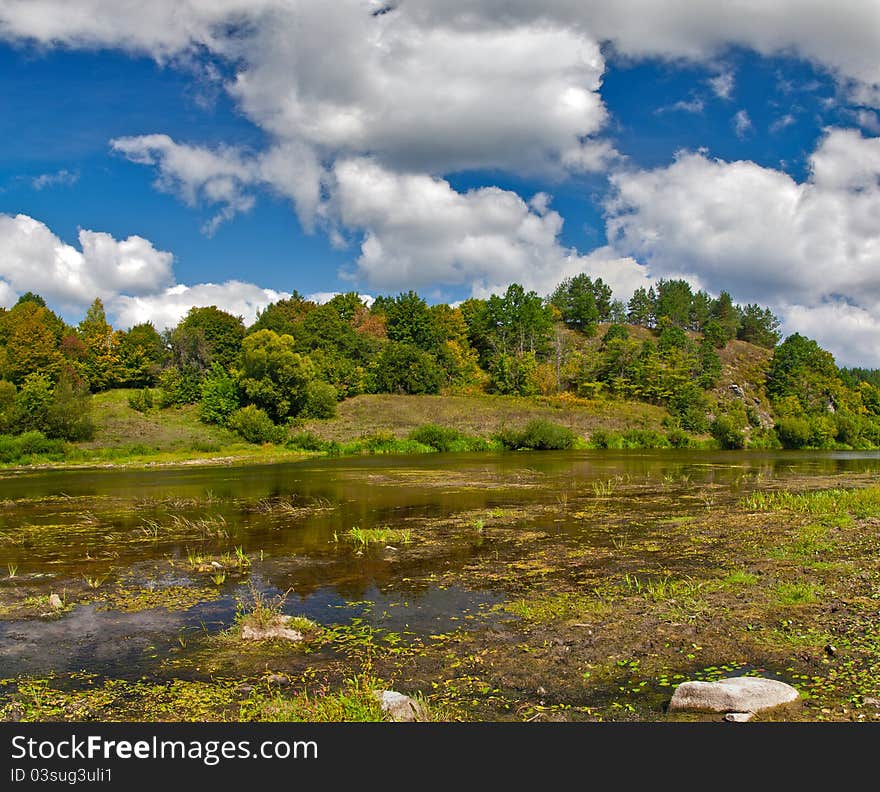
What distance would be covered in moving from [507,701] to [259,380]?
7027 cm

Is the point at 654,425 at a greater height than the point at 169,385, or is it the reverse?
the point at 169,385

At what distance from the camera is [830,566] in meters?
12.7

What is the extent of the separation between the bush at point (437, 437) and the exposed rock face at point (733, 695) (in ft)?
195

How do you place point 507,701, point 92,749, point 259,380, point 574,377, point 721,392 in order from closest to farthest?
point 92,749, point 507,701, point 259,380, point 574,377, point 721,392

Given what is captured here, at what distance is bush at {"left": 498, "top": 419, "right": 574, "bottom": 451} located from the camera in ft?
224

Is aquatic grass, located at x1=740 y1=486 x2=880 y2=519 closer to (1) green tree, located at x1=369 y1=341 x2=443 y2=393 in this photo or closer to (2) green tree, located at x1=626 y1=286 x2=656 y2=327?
(1) green tree, located at x1=369 y1=341 x2=443 y2=393

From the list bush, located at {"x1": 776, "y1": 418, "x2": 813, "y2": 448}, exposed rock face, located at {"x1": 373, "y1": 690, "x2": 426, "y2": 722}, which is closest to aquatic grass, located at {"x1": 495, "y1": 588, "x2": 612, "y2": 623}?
exposed rock face, located at {"x1": 373, "y1": 690, "x2": 426, "y2": 722}

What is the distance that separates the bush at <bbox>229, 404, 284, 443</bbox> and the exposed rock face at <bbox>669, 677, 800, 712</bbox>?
62.8m

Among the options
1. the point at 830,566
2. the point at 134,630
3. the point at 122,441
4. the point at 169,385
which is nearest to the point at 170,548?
the point at 134,630

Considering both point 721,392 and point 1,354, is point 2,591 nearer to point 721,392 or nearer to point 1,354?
point 1,354

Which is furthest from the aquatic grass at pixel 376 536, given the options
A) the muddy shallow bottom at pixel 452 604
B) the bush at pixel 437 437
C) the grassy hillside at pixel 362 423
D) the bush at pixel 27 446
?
the bush at pixel 437 437

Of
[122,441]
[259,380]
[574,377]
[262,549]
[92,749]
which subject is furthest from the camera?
[574,377]

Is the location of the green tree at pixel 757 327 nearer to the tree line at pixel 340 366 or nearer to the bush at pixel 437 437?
the tree line at pixel 340 366

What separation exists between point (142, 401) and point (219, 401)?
1151 cm
